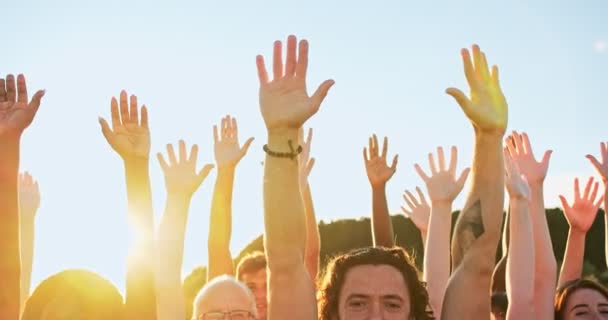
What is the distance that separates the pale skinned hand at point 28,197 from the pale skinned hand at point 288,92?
11.0ft

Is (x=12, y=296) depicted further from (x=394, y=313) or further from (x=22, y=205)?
(x=22, y=205)

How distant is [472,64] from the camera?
4.83 metres

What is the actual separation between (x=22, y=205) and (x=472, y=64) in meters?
4.19

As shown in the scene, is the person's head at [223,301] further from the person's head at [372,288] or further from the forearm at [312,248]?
the person's head at [372,288]

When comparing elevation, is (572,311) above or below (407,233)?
below

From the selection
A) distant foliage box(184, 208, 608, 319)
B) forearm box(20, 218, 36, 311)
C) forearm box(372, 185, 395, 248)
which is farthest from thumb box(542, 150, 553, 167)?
distant foliage box(184, 208, 608, 319)

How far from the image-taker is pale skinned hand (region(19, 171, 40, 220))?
701cm

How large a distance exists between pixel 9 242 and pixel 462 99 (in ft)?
8.23

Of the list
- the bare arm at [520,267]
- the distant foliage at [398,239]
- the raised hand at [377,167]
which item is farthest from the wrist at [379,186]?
the distant foliage at [398,239]

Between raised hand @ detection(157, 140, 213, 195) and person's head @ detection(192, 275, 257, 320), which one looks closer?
person's head @ detection(192, 275, 257, 320)

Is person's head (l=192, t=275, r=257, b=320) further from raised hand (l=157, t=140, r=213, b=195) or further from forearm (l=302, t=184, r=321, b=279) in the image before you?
raised hand (l=157, t=140, r=213, b=195)

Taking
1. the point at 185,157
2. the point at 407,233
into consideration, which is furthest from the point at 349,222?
the point at 185,157

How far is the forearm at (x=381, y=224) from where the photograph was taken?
6.75 m

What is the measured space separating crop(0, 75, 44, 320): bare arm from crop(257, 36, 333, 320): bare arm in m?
1.23
